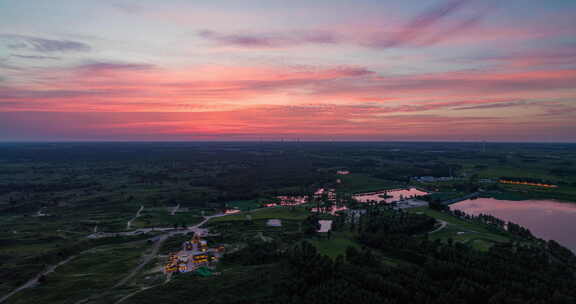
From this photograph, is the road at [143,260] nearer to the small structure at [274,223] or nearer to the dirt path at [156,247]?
the dirt path at [156,247]

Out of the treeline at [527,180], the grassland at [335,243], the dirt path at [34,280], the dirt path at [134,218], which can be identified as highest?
the treeline at [527,180]

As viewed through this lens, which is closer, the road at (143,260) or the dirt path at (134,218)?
the road at (143,260)

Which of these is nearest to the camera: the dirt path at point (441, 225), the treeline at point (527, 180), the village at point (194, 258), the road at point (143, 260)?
the road at point (143, 260)

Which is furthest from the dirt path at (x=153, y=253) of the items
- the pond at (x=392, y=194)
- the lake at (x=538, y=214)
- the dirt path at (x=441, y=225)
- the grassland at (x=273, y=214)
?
the lake at (x=538, y=214)

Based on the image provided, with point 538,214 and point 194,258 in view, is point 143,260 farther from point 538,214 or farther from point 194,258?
point 538,214

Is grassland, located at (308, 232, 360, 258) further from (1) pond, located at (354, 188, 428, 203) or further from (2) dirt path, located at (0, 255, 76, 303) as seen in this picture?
(1) pond, located at (354, 188, 428, 203)

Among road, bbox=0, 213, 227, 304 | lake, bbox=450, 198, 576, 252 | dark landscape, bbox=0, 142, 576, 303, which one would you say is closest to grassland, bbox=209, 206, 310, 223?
dark landscape, bbox=0, 142, 576, 303

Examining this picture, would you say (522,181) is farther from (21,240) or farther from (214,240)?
(21,240)

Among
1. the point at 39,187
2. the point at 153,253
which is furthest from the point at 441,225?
the point at 39,187
